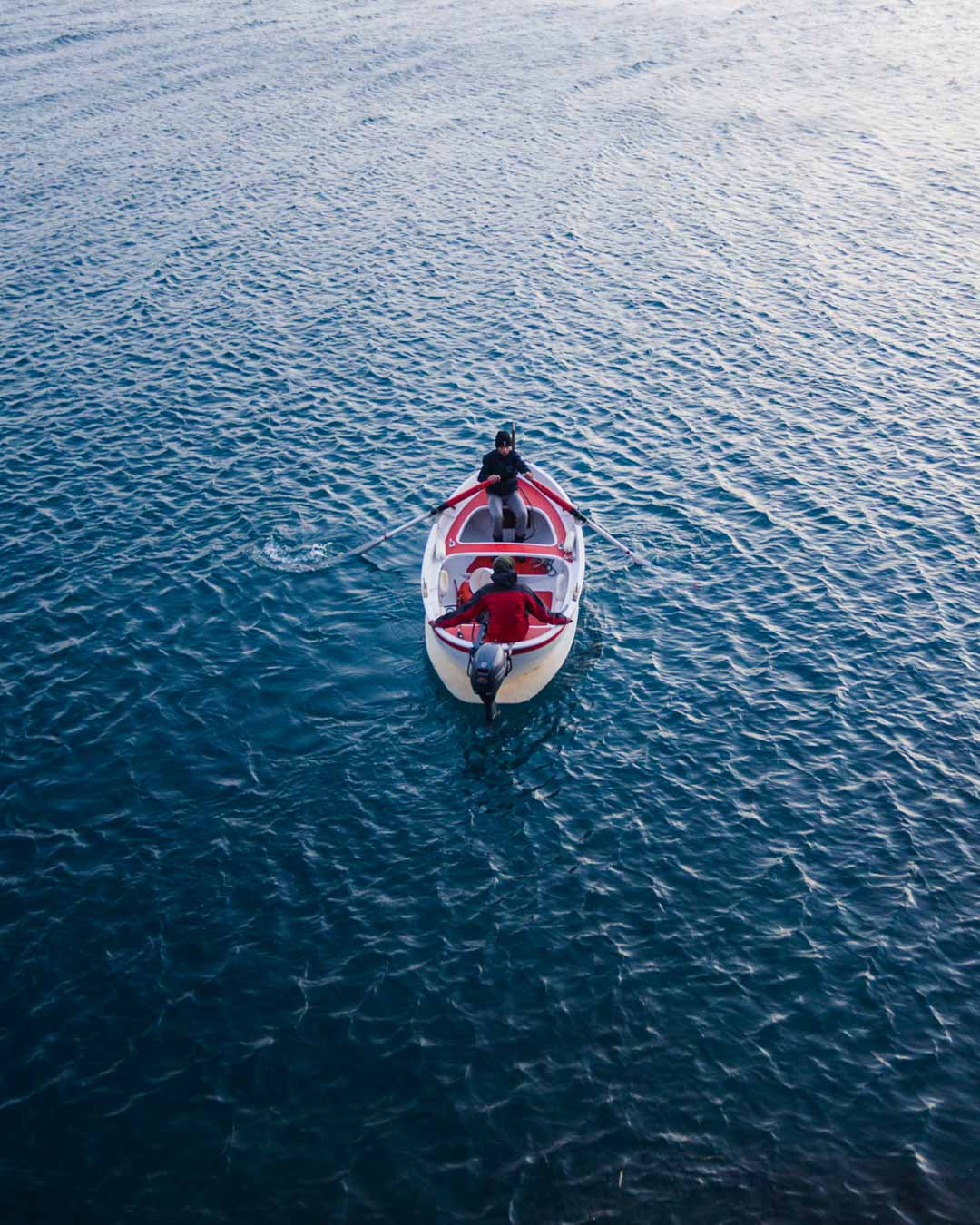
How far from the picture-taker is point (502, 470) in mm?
28203

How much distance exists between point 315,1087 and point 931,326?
39.7 m

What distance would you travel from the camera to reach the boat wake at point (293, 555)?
3034 centimetres

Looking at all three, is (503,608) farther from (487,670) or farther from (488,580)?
(488,580)

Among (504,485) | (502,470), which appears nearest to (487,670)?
(504,485)

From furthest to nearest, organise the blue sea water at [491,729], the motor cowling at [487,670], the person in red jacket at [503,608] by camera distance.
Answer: the person in red jacket at [503,608] < the motor cowling at [487,670] < the blue sea water at [491,729]

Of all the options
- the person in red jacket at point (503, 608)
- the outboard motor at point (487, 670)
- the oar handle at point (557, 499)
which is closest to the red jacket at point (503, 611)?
the person in red jacket at point (503, 608)

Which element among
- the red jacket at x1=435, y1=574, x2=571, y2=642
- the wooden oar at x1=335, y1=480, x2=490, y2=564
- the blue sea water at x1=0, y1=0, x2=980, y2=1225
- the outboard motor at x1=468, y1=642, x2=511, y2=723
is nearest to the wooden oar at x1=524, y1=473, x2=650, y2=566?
the blue sea water at x1=0, y1=0, x2=980, y2=1225

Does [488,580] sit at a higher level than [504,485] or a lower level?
lower

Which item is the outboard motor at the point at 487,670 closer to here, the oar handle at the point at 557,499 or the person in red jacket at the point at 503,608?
the person in red jacket at the point at 503,608

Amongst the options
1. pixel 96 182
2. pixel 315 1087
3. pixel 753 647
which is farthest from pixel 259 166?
pixel 315 1087

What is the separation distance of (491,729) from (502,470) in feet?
24.6

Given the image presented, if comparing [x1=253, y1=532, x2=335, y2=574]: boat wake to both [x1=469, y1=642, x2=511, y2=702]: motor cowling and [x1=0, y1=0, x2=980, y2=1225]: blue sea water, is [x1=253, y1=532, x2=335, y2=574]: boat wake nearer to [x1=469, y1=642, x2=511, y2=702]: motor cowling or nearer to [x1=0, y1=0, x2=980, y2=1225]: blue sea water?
[x1=0, y1=0, x2=980, y2=1225]: blue sea water

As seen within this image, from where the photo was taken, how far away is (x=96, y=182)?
60656 millimetres

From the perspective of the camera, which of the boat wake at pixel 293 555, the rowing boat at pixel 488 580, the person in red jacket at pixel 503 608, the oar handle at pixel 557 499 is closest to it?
the rowing boat at pixel 488 580
